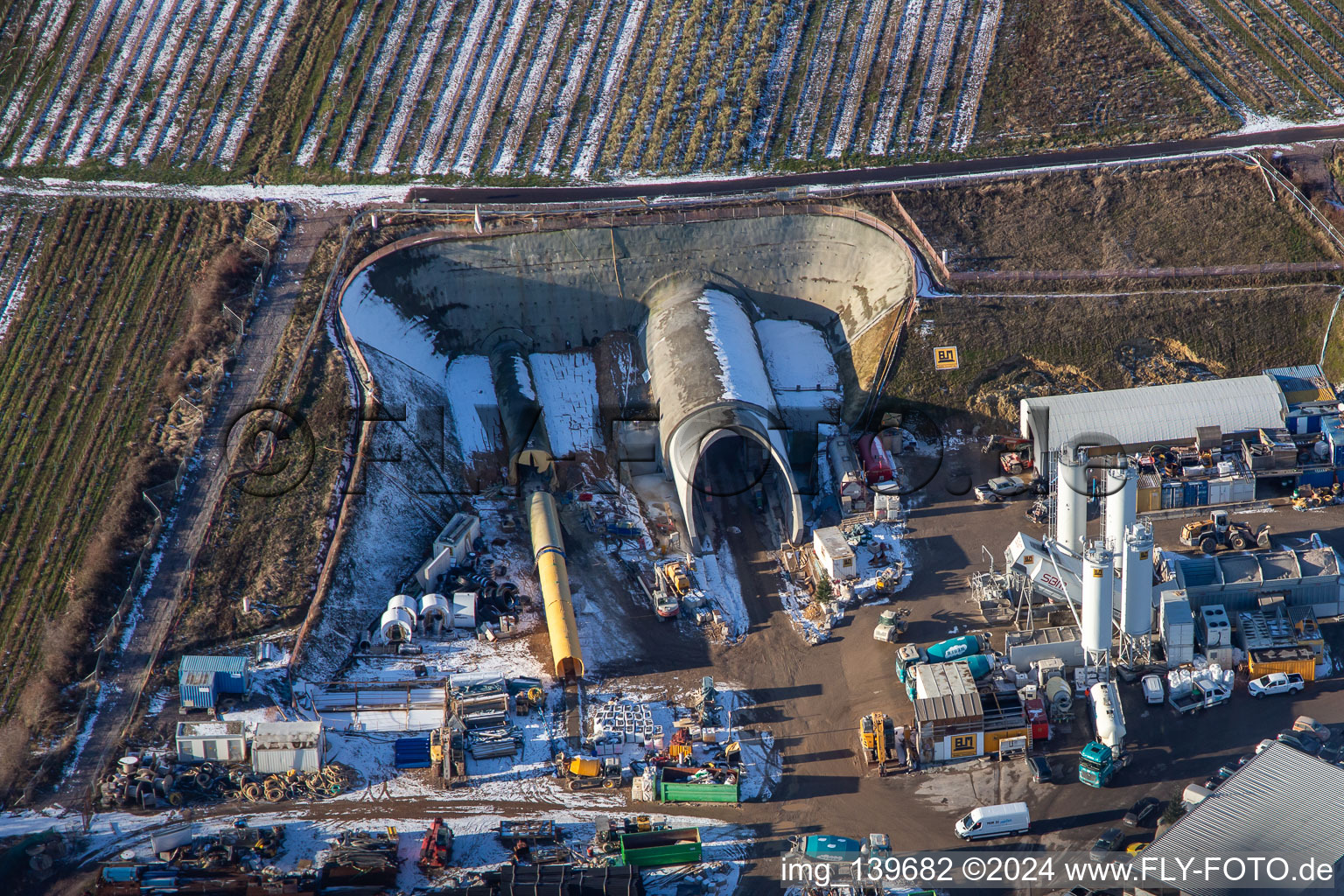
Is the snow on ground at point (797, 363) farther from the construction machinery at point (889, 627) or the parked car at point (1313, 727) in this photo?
the parked car at point (1313, 727)

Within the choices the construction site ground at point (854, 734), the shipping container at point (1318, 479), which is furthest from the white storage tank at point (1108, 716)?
the shipping container at point (1318, 479)

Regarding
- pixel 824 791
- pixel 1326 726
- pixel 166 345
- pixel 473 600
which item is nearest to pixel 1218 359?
pixel 1326 726

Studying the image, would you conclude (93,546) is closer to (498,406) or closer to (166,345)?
(166,345)

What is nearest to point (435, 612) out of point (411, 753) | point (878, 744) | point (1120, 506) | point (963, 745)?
point (411, 753)

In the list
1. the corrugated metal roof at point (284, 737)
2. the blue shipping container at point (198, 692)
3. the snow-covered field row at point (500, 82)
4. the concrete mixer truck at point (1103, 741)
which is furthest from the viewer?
the snow-covered field row at point (500, 82)

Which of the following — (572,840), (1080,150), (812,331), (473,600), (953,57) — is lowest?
(572,840)

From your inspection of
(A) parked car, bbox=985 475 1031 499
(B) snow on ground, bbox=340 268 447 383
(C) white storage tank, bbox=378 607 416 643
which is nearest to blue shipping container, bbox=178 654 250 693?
(C) white storage tank, bbox=378 607 416 643
